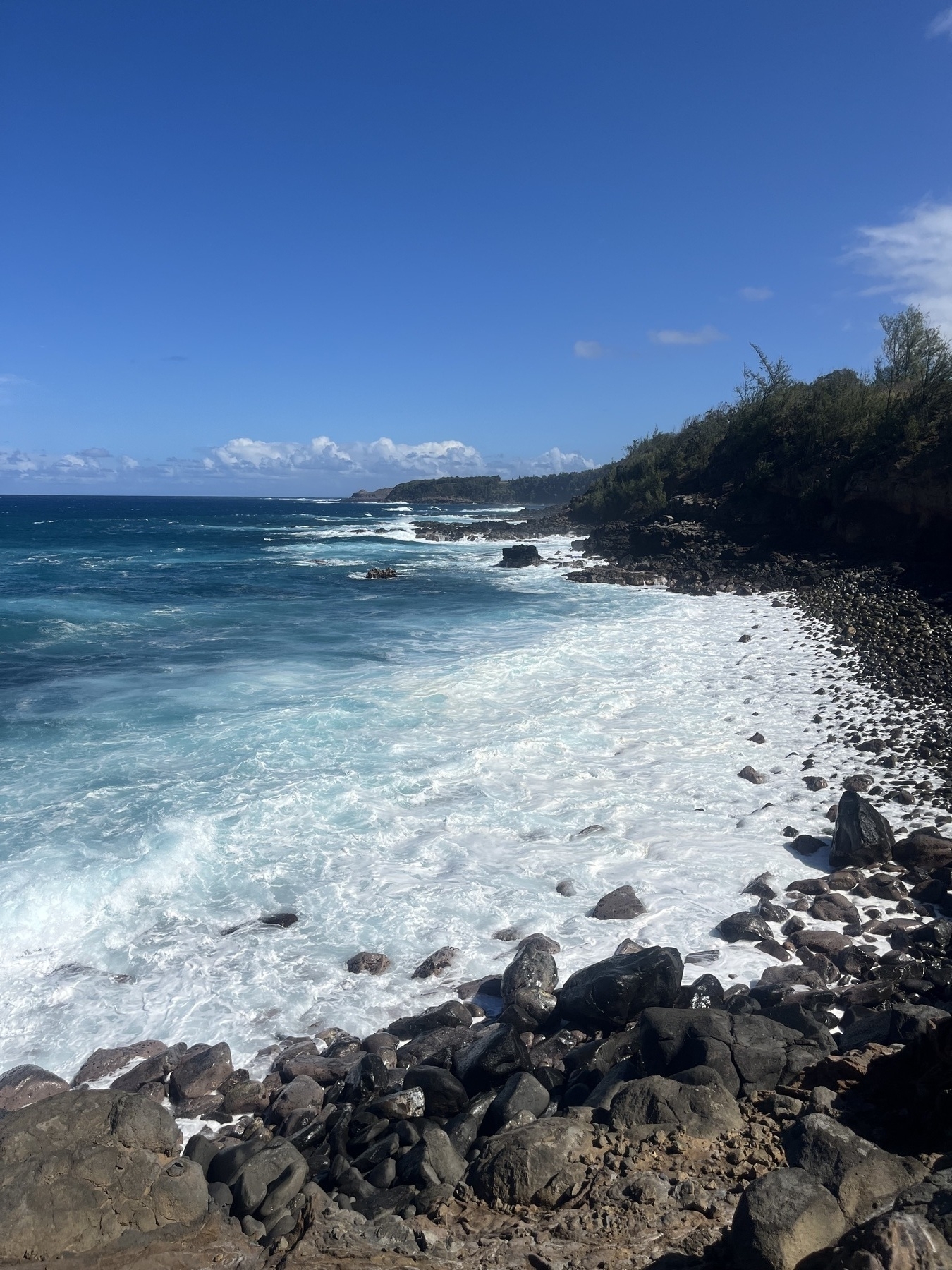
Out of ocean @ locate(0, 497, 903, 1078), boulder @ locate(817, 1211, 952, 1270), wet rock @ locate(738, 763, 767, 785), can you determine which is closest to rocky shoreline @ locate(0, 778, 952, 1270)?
boulder @ locate(817, 1211, 952, 1270)

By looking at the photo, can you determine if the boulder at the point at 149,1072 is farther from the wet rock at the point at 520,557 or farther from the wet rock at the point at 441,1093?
the wet rock at the point at 520,557

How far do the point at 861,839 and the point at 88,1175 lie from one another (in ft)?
24.7

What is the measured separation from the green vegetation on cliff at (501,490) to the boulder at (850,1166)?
4637 inches

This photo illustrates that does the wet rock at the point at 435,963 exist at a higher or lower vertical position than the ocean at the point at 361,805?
lower

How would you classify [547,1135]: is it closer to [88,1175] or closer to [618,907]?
[88,1175]

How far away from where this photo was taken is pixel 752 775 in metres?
10.9

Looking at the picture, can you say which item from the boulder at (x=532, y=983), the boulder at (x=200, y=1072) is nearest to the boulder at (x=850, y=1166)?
the boulder at (x=532, y=983)

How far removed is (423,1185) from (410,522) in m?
75.1

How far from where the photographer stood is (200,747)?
1222 centimetres

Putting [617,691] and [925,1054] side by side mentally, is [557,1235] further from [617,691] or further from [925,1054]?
[617,691]

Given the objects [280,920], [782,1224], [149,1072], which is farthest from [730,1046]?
[280,920]

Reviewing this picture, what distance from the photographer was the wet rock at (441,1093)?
5297mm

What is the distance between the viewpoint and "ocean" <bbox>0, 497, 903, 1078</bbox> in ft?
23.5

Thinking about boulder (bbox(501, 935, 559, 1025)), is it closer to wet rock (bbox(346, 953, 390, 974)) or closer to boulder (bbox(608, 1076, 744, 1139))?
wet rock (bbox(346, 953, 390, 974))
